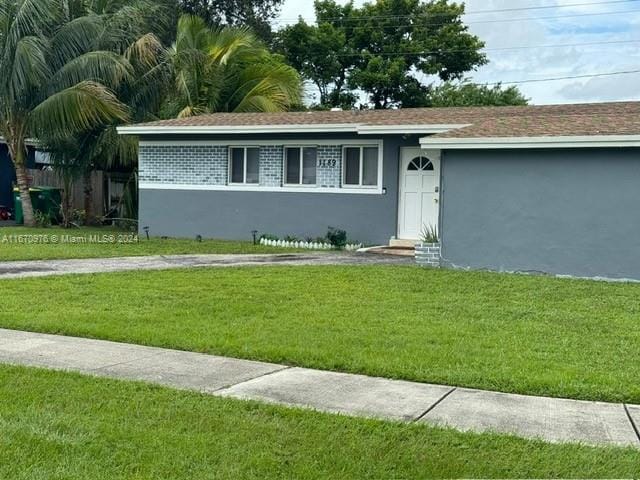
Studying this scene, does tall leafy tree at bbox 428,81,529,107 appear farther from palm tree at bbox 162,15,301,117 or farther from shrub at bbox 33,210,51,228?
shrub at bbox 33,210,51,228

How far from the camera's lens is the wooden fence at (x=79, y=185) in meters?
23.7

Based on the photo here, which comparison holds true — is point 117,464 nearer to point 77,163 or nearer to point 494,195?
point 494,195

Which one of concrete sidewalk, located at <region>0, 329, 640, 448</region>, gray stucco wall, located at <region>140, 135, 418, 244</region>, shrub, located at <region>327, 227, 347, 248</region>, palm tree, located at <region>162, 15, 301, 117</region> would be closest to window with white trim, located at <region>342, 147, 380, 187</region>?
gray stucco wall, located at <region>140, 135, 418, 244</region>

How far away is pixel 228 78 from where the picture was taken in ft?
76.4

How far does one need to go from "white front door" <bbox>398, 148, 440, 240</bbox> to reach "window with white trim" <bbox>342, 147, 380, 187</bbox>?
2.32ft

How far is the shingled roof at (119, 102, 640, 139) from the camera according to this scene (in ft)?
40.9

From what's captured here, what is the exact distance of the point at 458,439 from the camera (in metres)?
4.43

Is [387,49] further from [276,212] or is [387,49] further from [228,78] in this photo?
[276,212]

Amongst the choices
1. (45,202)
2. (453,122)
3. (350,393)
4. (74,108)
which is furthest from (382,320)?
(45,202)

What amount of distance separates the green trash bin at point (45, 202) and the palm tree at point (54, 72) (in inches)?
34.6

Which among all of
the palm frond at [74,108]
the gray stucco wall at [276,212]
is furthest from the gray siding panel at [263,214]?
the palm frond at [74,108]

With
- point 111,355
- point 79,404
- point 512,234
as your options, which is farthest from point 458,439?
point 512,234

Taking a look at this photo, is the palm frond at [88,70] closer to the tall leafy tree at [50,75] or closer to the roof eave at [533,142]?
the tall leafy tree at [50,75]

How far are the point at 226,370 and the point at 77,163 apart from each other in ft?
55.9
